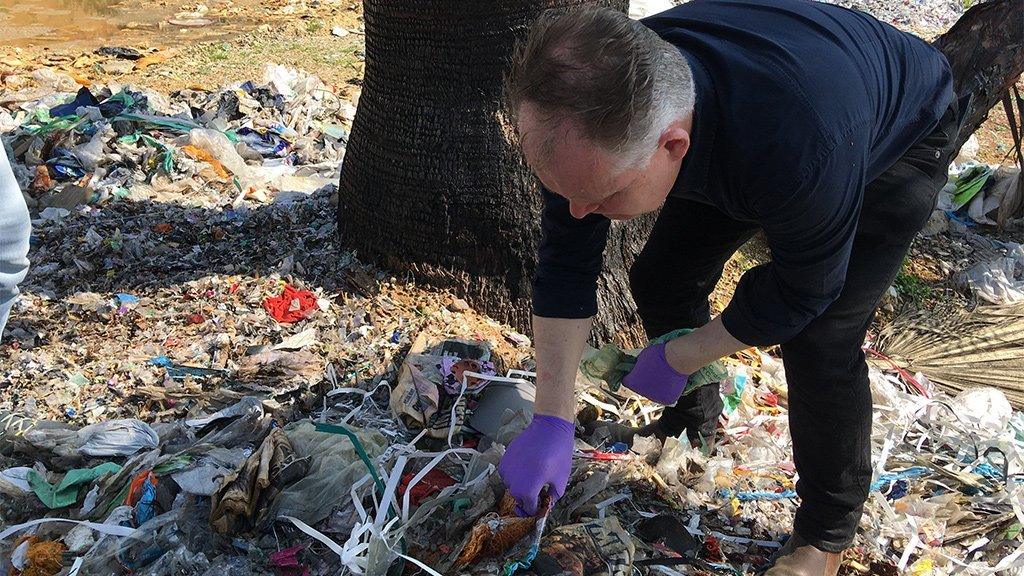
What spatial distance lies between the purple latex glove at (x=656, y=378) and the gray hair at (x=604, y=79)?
28.3 inches

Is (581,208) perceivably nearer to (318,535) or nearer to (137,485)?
(318,535)

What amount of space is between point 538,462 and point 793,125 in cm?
104

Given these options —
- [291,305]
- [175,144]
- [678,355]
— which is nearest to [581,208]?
[678,355]

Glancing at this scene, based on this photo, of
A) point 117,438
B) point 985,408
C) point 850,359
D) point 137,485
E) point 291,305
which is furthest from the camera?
point 291,305

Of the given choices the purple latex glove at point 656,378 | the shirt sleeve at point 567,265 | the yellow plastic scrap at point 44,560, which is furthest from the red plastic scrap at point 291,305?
the purple latex glove at point 656,378

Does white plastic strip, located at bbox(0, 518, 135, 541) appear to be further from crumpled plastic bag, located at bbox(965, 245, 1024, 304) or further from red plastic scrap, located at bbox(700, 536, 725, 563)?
crumpled plastic bag, located at bbox(965, 245, 1024, 304)

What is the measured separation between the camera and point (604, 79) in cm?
145

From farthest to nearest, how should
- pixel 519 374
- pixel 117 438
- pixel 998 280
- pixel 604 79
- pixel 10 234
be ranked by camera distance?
pixel 998 280 → pixel 519 374 → pixel 117 438 → pixel 10 234 → pixel 604 79

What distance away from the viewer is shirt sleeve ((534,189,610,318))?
81.0 inches

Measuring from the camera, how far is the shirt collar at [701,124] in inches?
63.9

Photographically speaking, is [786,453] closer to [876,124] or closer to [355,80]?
[876,124]

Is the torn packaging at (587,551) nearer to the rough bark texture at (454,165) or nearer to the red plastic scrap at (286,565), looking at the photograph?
the red plastic scrap at (286,565)

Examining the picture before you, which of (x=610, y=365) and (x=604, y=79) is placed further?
(x=610, y=365)

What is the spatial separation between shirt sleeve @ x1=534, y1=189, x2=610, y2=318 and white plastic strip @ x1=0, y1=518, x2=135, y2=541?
4.05ft
